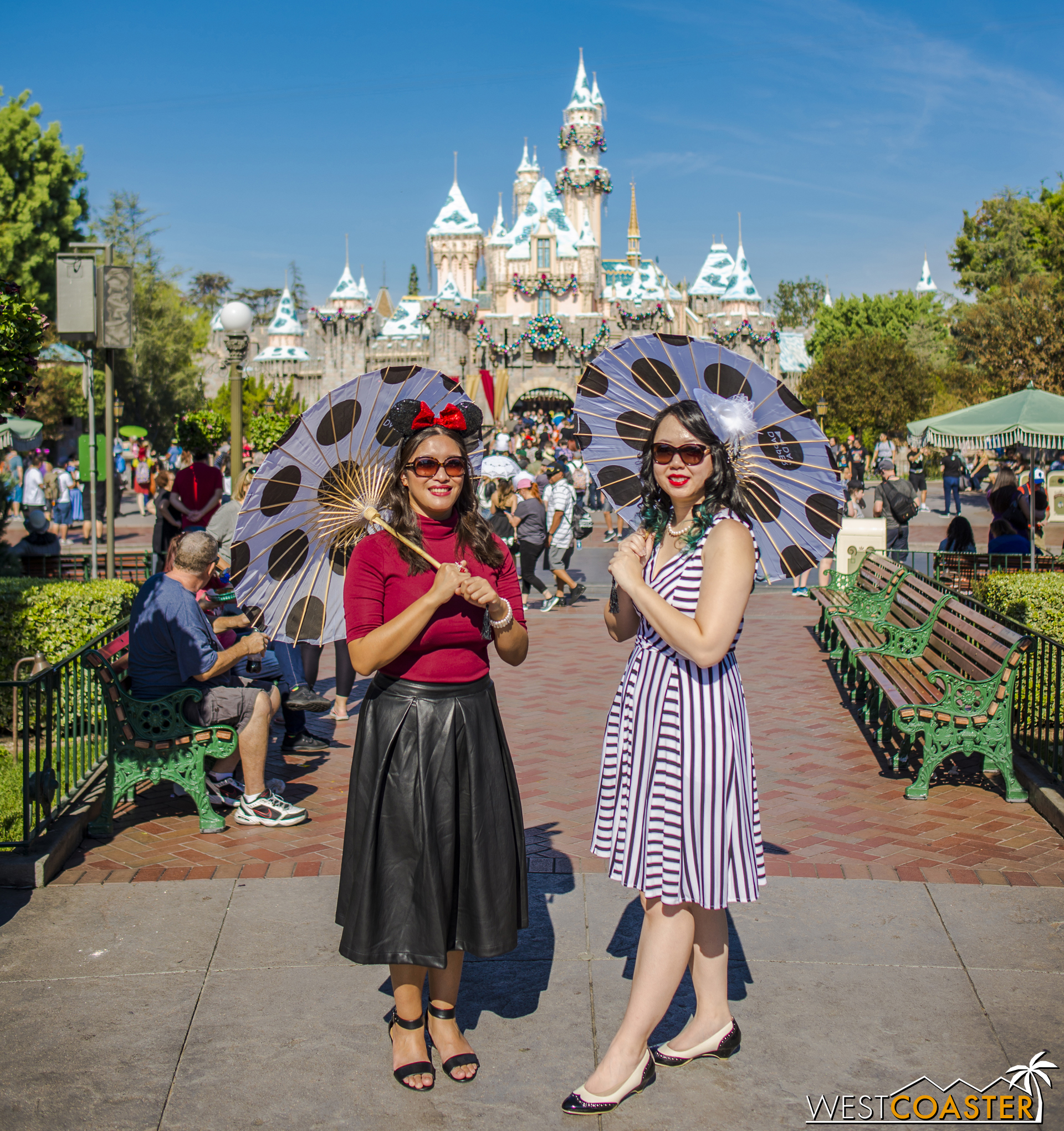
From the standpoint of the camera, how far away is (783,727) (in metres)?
6.98

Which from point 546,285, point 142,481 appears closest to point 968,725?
point 142,481

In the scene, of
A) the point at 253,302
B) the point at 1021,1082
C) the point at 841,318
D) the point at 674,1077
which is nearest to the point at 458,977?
the point at 674,1077

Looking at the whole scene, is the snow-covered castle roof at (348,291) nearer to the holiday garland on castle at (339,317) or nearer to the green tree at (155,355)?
the holiday garland on castle at (339,317)

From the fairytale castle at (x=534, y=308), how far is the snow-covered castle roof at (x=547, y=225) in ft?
0.26

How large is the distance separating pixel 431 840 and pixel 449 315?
6371cm

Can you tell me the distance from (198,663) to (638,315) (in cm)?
6091

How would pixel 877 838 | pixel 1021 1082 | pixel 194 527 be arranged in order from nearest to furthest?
pixel 1021 1082
pixel 877 838
pixel 194 527

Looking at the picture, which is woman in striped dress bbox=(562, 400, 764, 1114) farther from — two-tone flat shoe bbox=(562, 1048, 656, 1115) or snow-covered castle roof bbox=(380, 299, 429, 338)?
snow-covered castle roof bbox=(380, 299, 429, 338)

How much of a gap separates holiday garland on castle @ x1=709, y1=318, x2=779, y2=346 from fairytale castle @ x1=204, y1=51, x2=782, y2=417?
96 millimetres

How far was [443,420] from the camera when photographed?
3.03 metres

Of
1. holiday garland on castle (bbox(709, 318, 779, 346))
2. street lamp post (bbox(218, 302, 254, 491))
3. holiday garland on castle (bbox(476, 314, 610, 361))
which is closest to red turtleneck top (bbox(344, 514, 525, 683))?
street lamp post (bbox(218, 302, 254, 491))

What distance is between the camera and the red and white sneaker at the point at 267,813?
201 inches

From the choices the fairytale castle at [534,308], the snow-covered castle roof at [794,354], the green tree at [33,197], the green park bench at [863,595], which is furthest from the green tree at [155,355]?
the snow-covered castle roof at [794,354]

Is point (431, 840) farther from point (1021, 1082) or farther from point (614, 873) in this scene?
point (1021, 1082)
